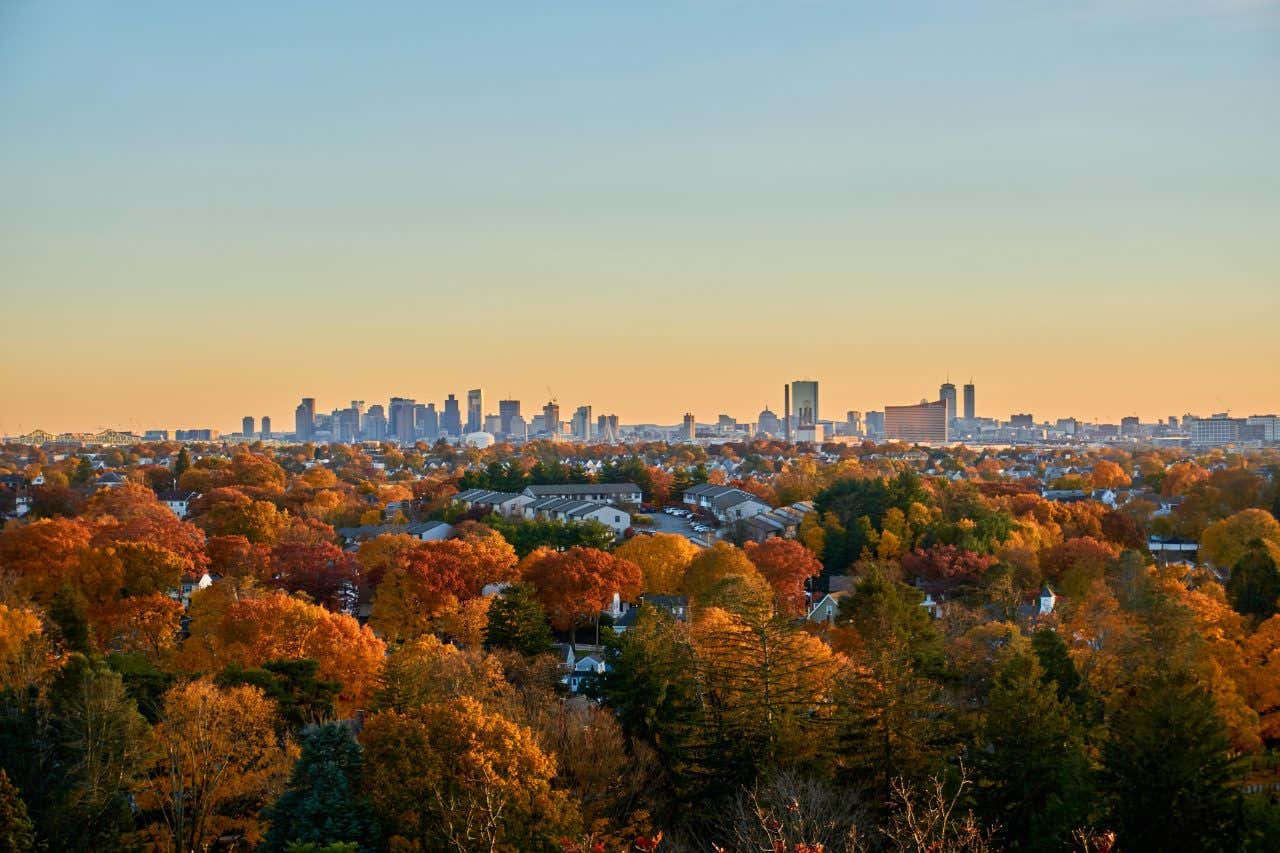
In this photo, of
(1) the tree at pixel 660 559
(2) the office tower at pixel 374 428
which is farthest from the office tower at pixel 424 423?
(1) the tree at pixel 660 559

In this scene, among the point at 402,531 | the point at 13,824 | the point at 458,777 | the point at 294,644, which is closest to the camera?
the point at 13,824

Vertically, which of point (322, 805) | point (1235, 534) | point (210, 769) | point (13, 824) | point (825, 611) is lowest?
point (825, 611)

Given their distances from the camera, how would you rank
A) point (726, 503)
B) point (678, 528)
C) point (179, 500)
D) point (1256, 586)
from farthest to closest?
point (179, 500)
point (726, 503)
point (678, 528)
point (1256, 586)

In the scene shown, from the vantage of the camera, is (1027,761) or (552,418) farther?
(552,418)

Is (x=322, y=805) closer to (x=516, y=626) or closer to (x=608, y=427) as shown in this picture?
(x=516, y=626)

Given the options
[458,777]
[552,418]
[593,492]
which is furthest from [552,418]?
[458,777]

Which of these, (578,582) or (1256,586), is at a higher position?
(1256,586)

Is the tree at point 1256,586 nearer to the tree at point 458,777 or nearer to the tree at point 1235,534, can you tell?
the tree at point 1235,534
